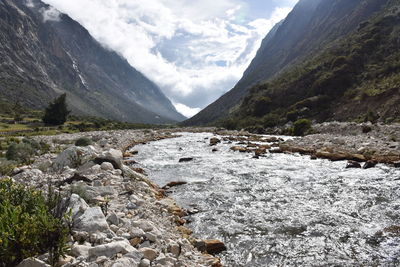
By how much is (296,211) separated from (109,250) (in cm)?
827

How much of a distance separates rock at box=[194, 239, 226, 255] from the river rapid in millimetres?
252

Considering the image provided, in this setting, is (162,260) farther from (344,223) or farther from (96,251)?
(344,223)

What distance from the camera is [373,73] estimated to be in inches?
2516

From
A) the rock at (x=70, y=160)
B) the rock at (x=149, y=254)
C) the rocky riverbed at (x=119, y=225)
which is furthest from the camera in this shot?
the rock at (x=70, y=160)

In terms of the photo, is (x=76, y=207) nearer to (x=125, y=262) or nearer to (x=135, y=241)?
(x=135, y=241)

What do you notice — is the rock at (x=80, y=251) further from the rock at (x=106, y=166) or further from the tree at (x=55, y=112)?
the tree at (x=55, y=112)

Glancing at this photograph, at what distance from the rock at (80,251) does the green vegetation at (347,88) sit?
4097cm

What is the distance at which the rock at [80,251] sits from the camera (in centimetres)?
633

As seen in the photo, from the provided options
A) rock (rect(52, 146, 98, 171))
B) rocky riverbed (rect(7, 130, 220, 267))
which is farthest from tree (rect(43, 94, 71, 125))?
rocky riverbed (rect(7, 130, 220, 267))

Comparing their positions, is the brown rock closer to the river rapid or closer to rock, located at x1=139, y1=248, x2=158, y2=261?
rock, located at x1=139, y1=248, x2=158, y2=261

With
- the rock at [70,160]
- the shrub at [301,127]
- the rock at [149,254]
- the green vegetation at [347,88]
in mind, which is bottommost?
the rock at [149,254]

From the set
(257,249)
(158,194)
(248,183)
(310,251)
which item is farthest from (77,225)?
(248,183)

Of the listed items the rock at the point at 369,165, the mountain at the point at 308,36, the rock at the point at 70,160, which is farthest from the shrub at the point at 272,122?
the rock at the point at 70,160

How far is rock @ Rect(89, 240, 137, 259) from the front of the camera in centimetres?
643
